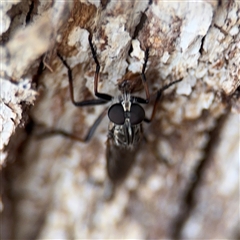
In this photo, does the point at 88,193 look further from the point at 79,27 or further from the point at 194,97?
the point at 79,27

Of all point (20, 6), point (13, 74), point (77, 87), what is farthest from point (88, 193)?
point (20, 6)

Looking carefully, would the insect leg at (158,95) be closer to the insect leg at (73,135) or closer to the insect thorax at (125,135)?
the insect thorax at (125,135)

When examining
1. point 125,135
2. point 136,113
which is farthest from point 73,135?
point 136,113

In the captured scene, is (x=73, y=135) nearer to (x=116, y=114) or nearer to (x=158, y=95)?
(x=116, y=114)

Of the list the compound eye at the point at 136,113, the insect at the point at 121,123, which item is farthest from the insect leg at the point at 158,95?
the compound eye at the point at 136,113

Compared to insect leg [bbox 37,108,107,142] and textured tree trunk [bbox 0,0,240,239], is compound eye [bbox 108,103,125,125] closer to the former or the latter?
textured tree trunk [bbox 0,0,240,239]

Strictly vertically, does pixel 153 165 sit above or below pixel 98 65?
below

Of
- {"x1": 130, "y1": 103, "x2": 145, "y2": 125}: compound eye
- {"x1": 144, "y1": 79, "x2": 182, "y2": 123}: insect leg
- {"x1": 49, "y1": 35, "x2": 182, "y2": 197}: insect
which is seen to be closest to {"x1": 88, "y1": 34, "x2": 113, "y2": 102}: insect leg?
{"x1": 49, "y1": 35, "x2": 182, "y2": 197}: insect
